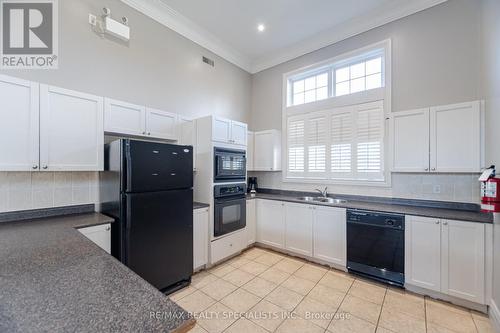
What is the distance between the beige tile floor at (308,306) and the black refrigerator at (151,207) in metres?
0.39

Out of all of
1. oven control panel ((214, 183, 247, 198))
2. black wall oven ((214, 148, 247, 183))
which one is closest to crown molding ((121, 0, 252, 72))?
black wall oven ((214, 148, 247, 183))

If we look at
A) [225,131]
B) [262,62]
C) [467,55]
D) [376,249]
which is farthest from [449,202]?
[262,62]

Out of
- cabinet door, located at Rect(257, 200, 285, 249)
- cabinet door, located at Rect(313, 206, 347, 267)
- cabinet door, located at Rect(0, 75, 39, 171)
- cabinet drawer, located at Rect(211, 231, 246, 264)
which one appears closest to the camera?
cabinet door, located at Rect(0, 75, 39, 171)

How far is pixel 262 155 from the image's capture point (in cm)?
418

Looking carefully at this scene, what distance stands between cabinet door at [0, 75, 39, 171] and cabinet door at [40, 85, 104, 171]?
5 cm

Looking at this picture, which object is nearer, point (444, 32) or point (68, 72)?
point (68, 72)

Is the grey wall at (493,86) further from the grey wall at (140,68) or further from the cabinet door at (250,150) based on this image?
the grey wall at (140,68)

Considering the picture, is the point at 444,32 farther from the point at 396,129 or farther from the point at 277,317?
the point at 277,317

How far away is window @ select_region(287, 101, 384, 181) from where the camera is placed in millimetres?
3129

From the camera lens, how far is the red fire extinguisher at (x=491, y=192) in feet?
6.08

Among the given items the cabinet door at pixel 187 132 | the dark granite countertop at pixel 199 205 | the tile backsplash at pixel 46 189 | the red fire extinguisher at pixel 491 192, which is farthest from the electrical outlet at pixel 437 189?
the tile backsplash at pixel 46 189

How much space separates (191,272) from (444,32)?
4.26 metres

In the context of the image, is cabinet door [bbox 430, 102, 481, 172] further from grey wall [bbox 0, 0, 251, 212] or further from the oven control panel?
grey wall [bbox 0, 0, 251, 212]

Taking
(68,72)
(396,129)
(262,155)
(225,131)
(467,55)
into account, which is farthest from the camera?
(262,155)
